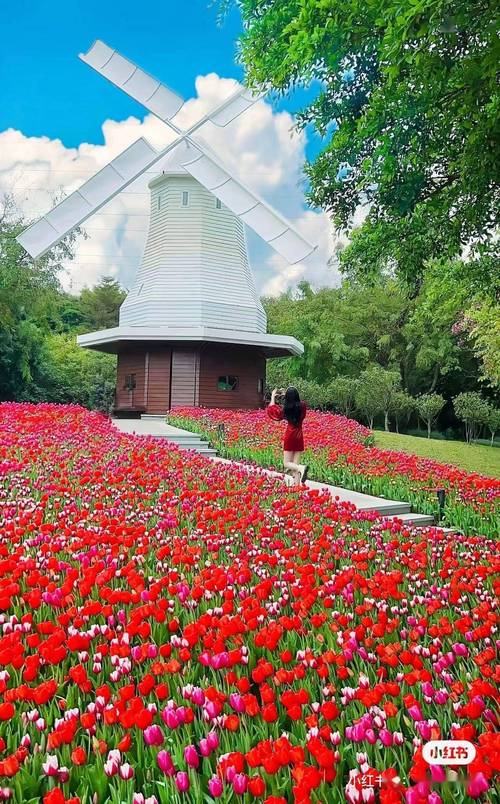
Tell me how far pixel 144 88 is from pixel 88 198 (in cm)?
595

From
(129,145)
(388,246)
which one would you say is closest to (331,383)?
(129,145)

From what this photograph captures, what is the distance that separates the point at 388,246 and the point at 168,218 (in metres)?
17.9

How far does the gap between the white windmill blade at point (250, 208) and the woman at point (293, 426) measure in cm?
1325

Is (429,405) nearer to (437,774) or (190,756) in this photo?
(437,774)

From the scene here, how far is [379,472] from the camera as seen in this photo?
35.0 feet

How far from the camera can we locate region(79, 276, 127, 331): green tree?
187ft

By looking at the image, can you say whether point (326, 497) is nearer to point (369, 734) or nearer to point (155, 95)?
point (369, 734)

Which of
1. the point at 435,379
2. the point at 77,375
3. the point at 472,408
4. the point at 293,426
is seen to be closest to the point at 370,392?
the point at 472,408

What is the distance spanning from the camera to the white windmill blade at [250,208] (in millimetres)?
22594

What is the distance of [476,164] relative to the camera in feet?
22.7

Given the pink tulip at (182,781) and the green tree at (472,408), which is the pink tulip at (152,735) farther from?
the green tree at (472,408)

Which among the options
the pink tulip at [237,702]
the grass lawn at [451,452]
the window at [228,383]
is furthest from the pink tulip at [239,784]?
the window at [228,383]

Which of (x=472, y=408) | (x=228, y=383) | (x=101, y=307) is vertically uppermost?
(x=101, y=307)

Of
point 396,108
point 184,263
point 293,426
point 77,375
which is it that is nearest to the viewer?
point 396,108
